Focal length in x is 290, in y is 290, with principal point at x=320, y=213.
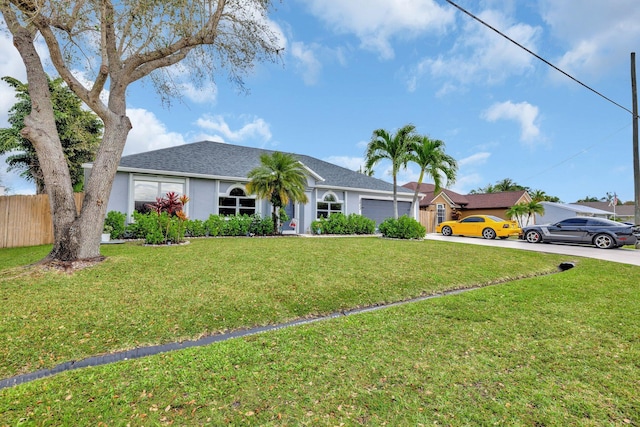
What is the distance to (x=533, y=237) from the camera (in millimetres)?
16047

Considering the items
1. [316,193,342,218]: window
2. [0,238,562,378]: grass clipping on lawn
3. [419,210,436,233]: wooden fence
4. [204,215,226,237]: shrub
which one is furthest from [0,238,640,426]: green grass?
[419,210,436,233]: wooden fence

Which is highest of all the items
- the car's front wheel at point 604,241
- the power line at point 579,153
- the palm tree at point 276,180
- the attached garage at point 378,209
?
the power line at point 579,153

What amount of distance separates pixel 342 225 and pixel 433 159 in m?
6.92

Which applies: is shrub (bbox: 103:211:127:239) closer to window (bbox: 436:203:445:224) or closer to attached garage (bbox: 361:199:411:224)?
attached garage (bbox: 361:199:411:224)

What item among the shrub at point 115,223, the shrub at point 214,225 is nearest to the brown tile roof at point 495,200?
the shrub at point 214,225

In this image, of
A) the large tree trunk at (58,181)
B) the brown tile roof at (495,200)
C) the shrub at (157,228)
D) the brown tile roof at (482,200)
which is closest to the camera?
the large tree trunk at (58,181)

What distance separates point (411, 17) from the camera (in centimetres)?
834

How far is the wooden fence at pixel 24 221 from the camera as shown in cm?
1044

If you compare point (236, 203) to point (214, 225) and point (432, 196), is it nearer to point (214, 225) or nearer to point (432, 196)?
point (214, 225)

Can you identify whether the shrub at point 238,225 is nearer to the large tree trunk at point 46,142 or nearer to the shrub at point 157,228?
the shrub at point 157,228

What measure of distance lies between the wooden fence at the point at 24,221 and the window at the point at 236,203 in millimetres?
6781

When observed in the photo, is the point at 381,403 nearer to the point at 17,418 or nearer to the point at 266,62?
the point at 17,418

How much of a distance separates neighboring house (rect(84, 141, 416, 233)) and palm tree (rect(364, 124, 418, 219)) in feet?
8.31

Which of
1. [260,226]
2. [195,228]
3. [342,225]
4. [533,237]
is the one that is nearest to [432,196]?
[533,237]
